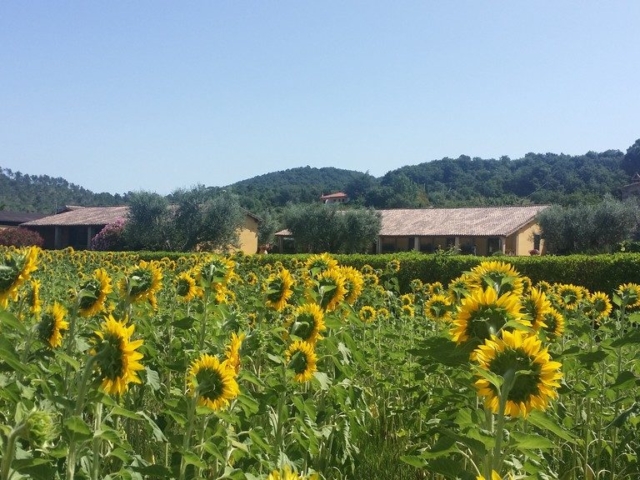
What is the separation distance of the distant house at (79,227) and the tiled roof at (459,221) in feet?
28.4

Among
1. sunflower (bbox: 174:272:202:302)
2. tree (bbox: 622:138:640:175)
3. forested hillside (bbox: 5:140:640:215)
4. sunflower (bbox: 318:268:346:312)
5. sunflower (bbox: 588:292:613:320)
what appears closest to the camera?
sunflower (bbox: 318:268:346:312)

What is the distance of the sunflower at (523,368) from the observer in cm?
186

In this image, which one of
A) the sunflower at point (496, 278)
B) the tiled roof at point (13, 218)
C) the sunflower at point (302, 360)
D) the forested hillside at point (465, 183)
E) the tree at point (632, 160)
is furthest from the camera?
the tree at point (632, 160)

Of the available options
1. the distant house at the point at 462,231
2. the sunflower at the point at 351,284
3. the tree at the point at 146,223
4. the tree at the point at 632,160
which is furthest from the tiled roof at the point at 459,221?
the tree at the point at 632,160

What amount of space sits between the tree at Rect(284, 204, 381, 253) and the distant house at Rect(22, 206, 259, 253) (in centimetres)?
565

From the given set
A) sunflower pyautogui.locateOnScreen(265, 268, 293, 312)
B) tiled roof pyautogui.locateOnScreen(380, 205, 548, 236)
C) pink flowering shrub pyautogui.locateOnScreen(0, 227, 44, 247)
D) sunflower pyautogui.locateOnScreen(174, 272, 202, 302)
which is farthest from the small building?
sunflower pyautogui.locateOnScreen(265, 268, 293, 312)

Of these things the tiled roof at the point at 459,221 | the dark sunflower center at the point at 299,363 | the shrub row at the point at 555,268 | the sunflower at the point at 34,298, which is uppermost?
the tiled roof at the point at 459,221

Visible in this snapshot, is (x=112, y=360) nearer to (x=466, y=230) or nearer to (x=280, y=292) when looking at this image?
(x=280, y=292)

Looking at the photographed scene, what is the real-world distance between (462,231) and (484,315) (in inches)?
1565

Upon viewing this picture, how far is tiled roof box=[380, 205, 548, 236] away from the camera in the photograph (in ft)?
132

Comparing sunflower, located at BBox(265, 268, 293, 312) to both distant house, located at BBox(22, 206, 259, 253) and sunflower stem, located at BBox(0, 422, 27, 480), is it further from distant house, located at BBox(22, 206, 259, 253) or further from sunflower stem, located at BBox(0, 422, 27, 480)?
distant house, located at BBox(22, 206, 259, 253)

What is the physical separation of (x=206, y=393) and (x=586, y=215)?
37.6 metres

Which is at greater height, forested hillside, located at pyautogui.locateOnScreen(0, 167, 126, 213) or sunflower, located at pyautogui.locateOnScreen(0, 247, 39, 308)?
forested hillside, located at pyautogui.locateOnScreen(0, 167, 126, 213)

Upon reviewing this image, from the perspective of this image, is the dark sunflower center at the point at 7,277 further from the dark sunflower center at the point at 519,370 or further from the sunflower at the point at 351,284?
the sunflower at the point at 351,284
